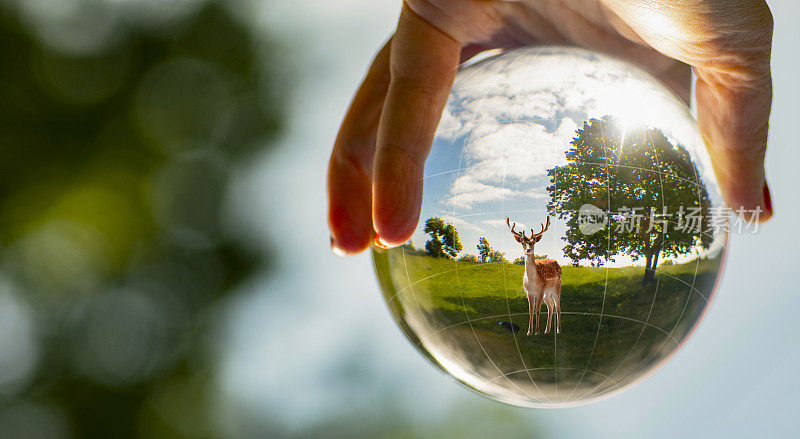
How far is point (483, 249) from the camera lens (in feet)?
6.05

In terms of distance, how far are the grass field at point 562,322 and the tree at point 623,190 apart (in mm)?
71

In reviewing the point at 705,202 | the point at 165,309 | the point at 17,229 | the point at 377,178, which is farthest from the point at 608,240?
the point at 17,229

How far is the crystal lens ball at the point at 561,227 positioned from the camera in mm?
1802

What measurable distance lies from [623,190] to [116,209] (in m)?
10.7

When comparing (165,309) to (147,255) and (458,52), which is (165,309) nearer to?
(147,255)

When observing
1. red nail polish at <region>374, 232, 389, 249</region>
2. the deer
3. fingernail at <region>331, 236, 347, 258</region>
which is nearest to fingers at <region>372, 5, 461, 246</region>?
red nail polish at <region>374, 232, 389, 249</region>

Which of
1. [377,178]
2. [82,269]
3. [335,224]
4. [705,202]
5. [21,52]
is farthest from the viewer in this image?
[21,52]

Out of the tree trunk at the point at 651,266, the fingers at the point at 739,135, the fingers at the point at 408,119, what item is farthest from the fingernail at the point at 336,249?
the fingers at the point at 739,135

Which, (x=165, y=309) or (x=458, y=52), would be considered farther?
(x=165, y=309)

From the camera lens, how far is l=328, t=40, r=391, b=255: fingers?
3.02 m

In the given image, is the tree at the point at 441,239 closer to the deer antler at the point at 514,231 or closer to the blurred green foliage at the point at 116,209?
the deer antler at the point at 514,231

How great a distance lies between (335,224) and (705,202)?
5.51ft

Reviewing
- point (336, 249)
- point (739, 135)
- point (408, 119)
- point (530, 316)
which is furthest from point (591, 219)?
point (336, 249)

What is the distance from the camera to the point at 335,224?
3.04 metres
